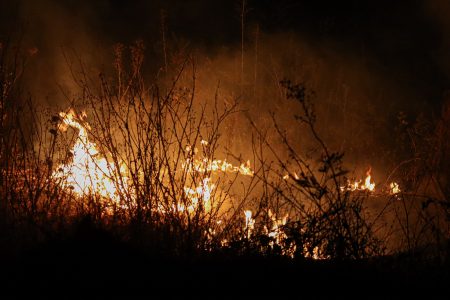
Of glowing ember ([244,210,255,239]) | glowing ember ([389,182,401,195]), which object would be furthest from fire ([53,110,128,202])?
glowing ember ([389,182,401,195])

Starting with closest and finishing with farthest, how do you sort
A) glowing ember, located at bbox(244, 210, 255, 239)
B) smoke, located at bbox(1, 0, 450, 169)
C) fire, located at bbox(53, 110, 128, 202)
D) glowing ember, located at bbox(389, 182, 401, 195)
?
glowing ember, located at bbox(244, 210, 255, 239)
fire, located at bbox(53, 110, 128, 202)
glowing ember, located at bbox(389, 182, 401, 195)
smoke, located at bbox(1, 0, 450, 169)

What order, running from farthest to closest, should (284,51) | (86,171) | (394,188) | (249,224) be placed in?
(284,51)
(394,188)
(86,171)
(249,224)

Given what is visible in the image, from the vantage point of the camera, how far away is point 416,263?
3877 millimetres

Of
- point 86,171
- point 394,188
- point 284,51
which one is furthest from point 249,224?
point 284,51

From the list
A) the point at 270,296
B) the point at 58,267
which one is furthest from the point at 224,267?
the point at 58,267

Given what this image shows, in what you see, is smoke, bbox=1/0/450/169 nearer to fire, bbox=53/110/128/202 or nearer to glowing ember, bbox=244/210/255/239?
fire, bbox=53/110/128/202

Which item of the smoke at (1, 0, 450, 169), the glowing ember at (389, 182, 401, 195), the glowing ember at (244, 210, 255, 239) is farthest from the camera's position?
the smoke at (1, 0, 450, 169)

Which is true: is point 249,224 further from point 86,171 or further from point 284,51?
point 284,51

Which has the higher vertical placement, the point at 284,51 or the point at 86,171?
the point at 284,51

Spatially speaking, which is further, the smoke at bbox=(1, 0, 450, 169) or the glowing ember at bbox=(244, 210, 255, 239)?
the smoke at bbox=(1, 0, 450, 169)

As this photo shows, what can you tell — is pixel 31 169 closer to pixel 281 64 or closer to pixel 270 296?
pixel 270 296

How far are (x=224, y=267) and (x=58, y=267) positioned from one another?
3.39 ft

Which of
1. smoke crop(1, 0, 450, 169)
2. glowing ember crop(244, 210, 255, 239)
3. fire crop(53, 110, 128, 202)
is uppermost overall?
smoke crop(1, 0, 450, 169)

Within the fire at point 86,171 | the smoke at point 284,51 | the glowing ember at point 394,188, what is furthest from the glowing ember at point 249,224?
the smoke at point 284,51
